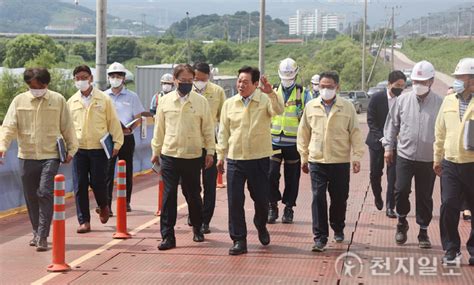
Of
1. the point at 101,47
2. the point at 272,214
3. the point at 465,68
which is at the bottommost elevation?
the point at 272,214

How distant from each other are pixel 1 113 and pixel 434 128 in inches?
1729

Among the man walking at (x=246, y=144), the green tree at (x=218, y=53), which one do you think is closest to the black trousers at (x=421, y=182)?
the man walking at (x=246, y=144)

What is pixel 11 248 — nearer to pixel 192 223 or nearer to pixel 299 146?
pixel 192 223

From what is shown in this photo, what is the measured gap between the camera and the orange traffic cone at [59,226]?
8430 millimetres

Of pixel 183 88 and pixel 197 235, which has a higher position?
pixel 183 88

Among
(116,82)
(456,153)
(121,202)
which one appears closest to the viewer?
(456,153)

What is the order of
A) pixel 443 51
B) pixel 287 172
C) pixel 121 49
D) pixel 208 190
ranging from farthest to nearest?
1. pixel 443 51
2. pixel 121 49
3. pixel 287 172
4. pixel 208 190

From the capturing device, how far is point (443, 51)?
474ft

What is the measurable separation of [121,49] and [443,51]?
59753 millimetres

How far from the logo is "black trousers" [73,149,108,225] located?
10.8 feet

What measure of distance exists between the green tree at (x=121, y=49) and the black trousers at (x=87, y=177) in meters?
97.6

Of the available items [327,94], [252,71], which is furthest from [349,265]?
[252,71]

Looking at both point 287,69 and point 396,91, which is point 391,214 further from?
point 287,69

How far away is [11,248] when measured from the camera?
9.88 meters
